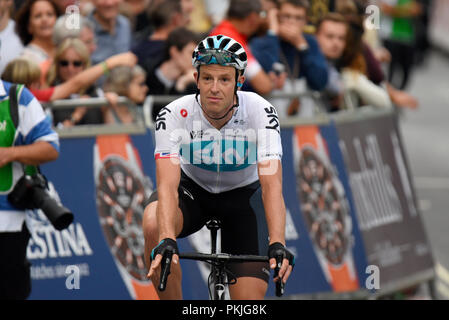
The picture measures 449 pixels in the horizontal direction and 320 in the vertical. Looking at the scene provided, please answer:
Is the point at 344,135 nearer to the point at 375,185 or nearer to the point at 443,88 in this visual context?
the point at 375,185

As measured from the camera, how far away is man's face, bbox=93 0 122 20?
11.2 meters

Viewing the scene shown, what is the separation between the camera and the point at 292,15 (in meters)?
11.2

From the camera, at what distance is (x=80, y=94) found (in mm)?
9672

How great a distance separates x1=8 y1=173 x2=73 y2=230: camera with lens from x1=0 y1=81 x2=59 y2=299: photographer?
77mm

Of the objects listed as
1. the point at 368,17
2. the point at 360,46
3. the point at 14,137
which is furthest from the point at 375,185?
the point at 14,137

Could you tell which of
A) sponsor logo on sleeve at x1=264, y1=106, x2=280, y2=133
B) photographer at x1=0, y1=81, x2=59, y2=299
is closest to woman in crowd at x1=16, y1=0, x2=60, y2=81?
photographer at x1=0, y1=81, x2=59, y2=299

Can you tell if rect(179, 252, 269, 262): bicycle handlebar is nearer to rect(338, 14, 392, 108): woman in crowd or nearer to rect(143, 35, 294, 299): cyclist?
rect(143, 35, 294, 299): cyclist

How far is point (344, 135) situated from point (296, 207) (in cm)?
102

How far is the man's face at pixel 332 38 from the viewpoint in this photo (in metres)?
12.0

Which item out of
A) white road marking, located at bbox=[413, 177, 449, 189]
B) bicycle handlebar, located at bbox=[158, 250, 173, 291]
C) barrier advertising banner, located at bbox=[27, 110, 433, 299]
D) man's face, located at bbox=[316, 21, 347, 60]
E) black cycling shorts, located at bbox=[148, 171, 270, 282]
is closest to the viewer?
bicycle handlebar, located at bbox=[158, 250, 173, 291]

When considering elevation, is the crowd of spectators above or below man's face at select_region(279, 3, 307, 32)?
below

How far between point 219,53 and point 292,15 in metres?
5.47

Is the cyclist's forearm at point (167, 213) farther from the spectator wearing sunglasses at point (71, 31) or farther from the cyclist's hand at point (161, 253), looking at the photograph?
the spectator wearing sunglasses at point (71, 31)

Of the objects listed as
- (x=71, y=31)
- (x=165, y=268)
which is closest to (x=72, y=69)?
(x=71, y=31)
